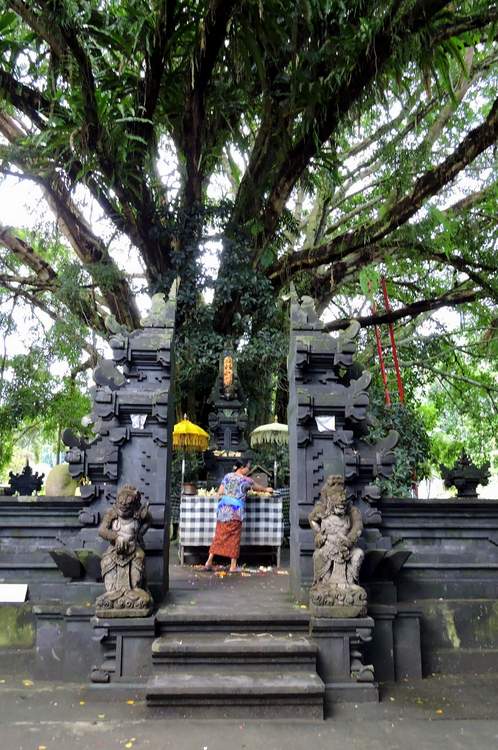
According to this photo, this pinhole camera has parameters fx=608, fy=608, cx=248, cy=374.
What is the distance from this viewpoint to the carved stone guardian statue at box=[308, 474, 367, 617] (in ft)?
17.4

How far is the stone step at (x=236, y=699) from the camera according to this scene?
466cm

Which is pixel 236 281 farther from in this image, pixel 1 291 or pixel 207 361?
pixel 1 291

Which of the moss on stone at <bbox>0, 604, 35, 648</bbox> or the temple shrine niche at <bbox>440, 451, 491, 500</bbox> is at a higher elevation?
the temple shrine niche at <bbox>440, 451, 491, 500</bbox>

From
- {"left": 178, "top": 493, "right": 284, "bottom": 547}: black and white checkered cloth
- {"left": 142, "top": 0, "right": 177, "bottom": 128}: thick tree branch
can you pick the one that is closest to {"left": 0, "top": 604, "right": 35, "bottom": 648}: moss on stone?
{"left": 178, "top": 493, "right": 284, "bottom": 547}: black and white checkered cloth

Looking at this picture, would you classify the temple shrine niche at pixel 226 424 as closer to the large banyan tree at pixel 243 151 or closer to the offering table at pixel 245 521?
the large banyan tree at pixel 243 151

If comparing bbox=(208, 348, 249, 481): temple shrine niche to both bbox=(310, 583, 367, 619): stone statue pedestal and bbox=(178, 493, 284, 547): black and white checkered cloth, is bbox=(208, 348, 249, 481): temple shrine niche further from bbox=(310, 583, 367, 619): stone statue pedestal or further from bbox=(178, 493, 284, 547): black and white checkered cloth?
bbox=(310, 583, 367, 619): stone statue pedestal

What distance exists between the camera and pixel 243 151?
34.7ft

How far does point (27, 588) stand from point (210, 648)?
226 centimetres

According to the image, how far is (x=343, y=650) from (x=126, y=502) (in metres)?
2.28

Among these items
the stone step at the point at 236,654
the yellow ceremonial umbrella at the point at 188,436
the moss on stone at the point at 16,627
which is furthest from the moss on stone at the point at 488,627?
the yellow ceremonial umbrella at the point at 188,436

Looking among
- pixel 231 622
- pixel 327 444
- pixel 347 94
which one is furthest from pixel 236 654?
pixel 347 94

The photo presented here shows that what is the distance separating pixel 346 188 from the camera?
14.1m

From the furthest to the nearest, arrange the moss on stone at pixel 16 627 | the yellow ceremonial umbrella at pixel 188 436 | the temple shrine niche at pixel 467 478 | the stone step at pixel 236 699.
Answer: the yellow ceremonial umbrella at pixel 188 436 < the temple shrine niche at pixel 467 478 < the moss on stone at pixel 16 627 < the stone step at pixel 236 699

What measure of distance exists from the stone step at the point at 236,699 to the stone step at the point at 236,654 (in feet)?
0.84
